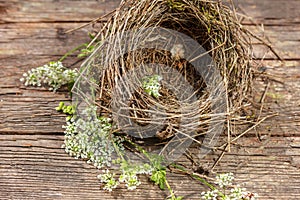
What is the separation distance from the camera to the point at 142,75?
1377 mm

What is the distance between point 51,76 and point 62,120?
0.16 metres

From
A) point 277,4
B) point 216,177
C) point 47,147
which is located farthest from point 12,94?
point 277,4

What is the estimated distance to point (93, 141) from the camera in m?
1.35

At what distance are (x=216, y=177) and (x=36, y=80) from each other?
69 centimetres

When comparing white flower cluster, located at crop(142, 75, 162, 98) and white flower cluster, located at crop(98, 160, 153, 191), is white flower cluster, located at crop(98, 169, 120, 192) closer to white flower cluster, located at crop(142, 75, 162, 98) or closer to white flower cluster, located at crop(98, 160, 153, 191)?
white flower cluster, located at crop(98, 160, 153, 191)

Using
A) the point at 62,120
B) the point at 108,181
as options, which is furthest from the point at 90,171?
the point at 62,120

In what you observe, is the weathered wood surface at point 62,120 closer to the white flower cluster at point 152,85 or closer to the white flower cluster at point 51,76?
the white flower cluster at point 51,76

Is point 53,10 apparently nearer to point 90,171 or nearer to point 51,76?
point 51,76

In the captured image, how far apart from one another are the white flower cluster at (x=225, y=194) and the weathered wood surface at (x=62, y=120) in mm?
42

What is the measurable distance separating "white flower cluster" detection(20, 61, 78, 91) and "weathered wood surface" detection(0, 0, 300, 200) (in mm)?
30

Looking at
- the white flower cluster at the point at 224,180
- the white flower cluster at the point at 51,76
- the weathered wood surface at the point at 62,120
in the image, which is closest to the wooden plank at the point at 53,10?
the weathered wood surface at the point at 62,120

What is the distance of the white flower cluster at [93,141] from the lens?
1.34 meters

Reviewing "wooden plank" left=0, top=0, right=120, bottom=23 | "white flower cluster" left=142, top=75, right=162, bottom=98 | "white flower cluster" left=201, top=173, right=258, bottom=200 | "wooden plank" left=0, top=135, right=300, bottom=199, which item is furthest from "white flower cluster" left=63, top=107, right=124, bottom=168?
"wooden plank" left=0, top=0, right=120, bottom=23

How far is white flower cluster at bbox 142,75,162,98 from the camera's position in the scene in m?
1.33
